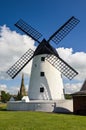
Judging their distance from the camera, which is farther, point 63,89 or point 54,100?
point 63,89

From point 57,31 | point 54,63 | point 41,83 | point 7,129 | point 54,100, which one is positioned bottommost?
point 7,129

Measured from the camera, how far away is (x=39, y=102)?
3058cm

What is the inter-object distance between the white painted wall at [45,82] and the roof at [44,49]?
59cm

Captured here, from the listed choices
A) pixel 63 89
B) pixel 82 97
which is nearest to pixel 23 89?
pixel 63 89

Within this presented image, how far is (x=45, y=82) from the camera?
32906mm

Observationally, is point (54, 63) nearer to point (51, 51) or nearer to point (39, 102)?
point (51, 51)

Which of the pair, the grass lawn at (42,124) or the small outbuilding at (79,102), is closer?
the grass lawn at (42,124)

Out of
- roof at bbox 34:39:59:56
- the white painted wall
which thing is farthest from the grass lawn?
roof at bbox 34:39:59:56

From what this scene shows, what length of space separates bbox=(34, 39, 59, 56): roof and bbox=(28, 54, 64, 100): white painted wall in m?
0.59

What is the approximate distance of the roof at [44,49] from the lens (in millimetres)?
33491

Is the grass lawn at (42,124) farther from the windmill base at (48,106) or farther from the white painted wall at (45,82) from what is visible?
the white painted wall at (45,82)

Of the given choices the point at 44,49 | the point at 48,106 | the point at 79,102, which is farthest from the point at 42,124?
the point at 44,49

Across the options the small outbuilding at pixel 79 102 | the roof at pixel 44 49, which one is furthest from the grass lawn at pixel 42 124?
the roof at pixel 44 49

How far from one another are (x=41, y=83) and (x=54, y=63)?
338 cm
